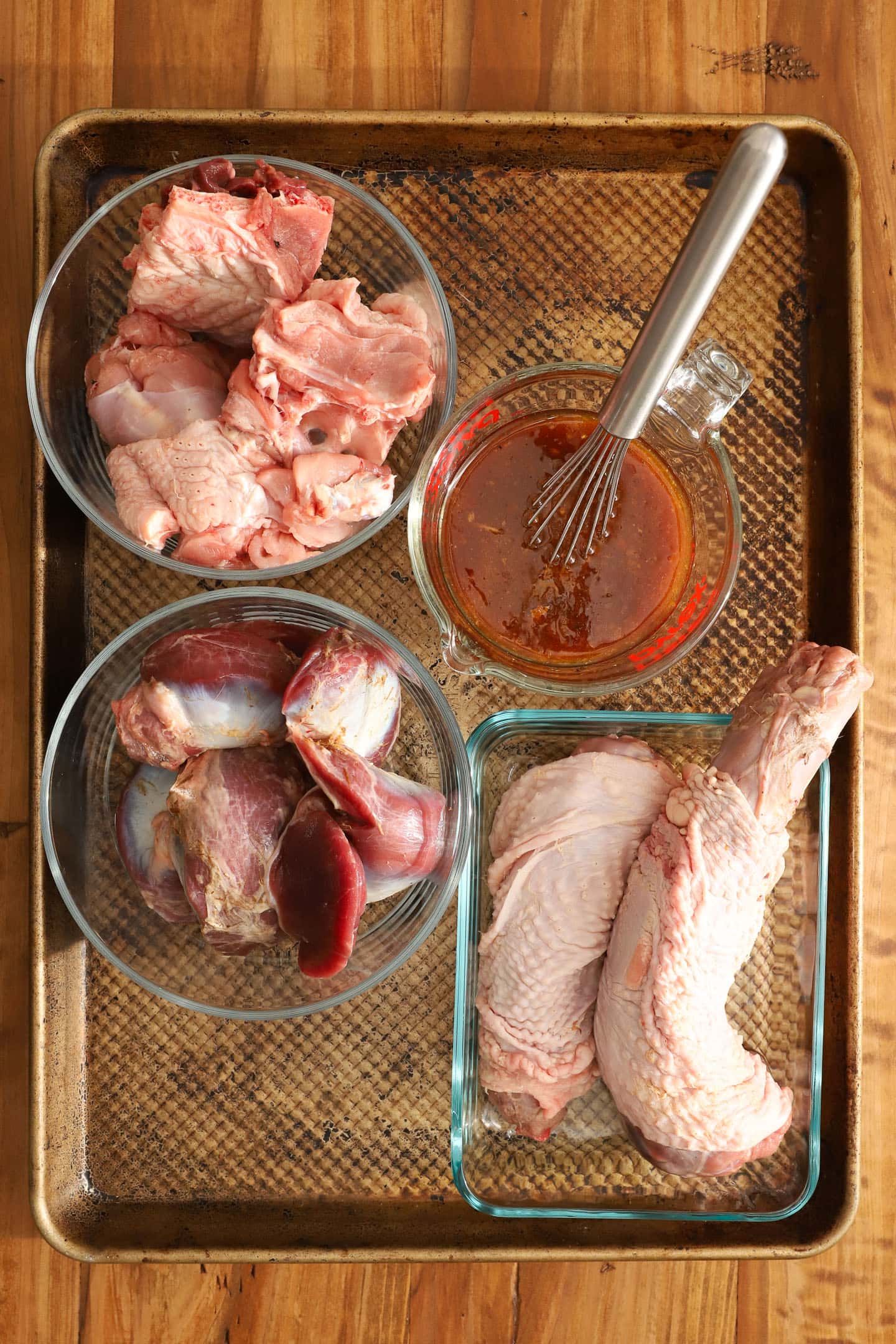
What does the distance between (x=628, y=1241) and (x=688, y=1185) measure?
0.27 ft

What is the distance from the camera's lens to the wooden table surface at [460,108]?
104 cm

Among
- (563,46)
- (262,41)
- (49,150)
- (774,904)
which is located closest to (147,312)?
(49,150)

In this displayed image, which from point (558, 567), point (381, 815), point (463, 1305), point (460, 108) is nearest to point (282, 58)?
point (460, 108)

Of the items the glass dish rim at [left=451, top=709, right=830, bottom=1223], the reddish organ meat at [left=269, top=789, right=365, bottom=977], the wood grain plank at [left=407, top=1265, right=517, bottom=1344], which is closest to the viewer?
the reddish organ meat at [left=269, top=789, right=365, bottom=977]

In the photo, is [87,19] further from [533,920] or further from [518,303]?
[533,920]

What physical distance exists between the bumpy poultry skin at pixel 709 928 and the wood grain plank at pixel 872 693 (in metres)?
0.19

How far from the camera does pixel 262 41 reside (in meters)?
1.04

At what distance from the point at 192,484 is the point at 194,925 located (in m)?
0.42

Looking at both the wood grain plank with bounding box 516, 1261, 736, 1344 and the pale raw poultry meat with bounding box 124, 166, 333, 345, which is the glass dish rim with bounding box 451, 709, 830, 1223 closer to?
the wood grain plank with bounding box 516, 1261, 736, 1344

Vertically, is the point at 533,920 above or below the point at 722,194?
below

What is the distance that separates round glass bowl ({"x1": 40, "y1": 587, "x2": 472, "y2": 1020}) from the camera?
0.95 metres

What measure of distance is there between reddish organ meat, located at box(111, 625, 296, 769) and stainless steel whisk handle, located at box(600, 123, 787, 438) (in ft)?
1.27

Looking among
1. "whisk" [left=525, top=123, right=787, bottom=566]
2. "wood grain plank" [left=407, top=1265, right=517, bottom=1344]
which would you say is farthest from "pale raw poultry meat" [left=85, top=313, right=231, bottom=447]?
"wood grain plank" [left=407, top=1265, right=517, bottom=1344]

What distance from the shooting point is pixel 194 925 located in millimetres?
978
